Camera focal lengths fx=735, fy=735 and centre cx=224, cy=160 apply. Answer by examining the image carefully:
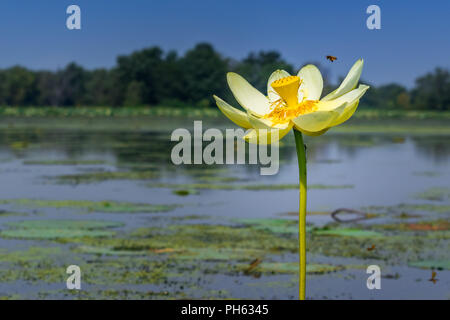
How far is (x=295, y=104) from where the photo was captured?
139cm

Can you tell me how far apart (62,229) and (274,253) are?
1.98 meters

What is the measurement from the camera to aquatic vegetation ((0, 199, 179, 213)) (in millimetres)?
7695

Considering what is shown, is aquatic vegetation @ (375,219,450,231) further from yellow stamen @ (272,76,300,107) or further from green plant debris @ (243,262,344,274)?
yellow stamen @ (272,76,300,107)

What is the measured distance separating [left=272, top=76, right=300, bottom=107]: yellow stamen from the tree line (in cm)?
6354

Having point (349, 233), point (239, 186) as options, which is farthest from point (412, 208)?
point (239, 186)

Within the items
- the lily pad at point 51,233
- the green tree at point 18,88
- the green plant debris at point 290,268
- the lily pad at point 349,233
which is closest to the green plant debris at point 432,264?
the green plant debris at point 290,268

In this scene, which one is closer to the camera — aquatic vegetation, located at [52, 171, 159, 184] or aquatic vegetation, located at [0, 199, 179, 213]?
aquatic vegetation, located at [0, 199, 179, 213]

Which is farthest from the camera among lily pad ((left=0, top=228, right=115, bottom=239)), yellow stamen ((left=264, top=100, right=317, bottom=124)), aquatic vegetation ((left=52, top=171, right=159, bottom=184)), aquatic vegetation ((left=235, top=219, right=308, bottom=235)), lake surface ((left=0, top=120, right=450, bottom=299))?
aquatic vegetation ((left=52, top=171, right=159, bottom=184))

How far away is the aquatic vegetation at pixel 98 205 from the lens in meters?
7.70

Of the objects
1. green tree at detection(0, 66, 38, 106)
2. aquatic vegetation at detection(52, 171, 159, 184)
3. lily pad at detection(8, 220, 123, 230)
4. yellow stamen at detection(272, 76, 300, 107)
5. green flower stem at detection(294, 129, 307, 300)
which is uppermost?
green tree at detection(0, 66, 38, 106)

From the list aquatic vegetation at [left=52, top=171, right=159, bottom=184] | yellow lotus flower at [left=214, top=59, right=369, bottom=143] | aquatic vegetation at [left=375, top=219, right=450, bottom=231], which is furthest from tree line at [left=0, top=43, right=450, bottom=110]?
yellow lotus flower at [left=214, top=59, right=369, bottom=143]

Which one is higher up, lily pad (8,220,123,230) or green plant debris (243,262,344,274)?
lily pad (8,220,123,230)

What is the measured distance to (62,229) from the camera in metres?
6.30

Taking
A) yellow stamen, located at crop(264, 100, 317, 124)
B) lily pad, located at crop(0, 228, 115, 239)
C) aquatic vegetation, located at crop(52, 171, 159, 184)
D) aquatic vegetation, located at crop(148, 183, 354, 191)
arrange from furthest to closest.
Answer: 1. aquatic vegetation, located at crop(52, 171, 159, 184)
2. aquatic vegetation, located at crop(148, 183, 354, 191)
3. lily pad, located at crop(0, 228, 115, 239)
4. yellow stamen, located at crop(264, 100, 317, 124)
